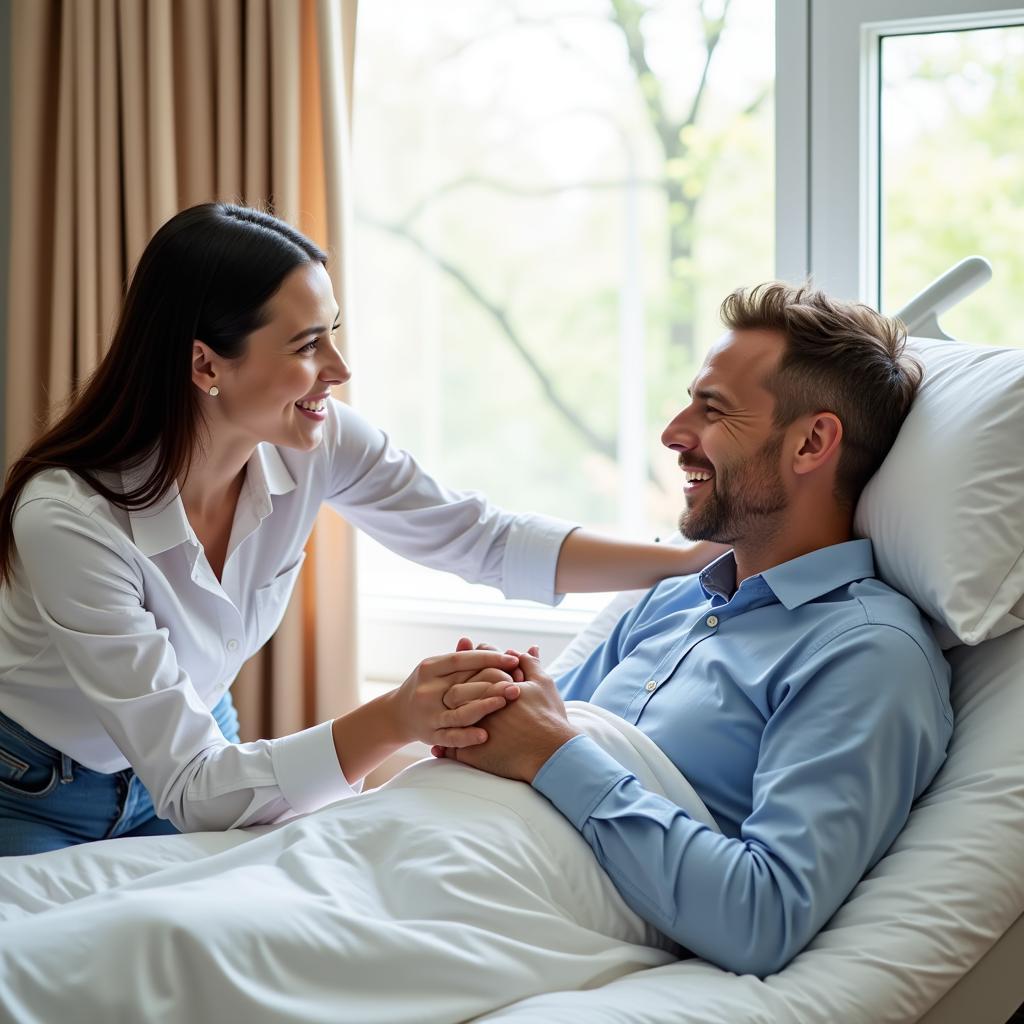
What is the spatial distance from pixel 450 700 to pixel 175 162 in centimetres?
166

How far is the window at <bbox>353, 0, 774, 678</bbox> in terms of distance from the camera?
13.3 feet

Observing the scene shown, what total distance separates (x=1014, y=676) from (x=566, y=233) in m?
4.14

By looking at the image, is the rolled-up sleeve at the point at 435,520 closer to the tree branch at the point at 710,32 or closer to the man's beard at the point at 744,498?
the man's beard at the point at 744,498

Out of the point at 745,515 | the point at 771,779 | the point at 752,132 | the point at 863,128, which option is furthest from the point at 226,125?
the point at 752,132

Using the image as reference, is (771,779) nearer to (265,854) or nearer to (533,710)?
(533,710)

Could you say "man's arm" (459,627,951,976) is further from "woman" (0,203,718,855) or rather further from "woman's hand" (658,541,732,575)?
"woman's hand" (658,541,732,575)

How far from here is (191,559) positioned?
1646 mm

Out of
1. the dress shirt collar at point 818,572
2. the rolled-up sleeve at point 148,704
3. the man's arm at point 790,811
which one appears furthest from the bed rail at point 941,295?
the rolled-up sleeve at point 148,704

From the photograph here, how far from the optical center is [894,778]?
1.23m

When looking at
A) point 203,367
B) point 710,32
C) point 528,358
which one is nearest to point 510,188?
point 528,358

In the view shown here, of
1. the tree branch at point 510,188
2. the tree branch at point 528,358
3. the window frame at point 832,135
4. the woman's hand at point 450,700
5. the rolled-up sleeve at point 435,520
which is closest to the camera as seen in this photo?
the woman's hand at point 450,700

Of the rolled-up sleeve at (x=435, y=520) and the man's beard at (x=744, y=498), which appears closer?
the man's beard at (x=744, y=498)

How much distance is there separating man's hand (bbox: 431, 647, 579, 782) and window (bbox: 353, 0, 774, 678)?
2765mm

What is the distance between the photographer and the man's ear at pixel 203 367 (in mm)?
1639
